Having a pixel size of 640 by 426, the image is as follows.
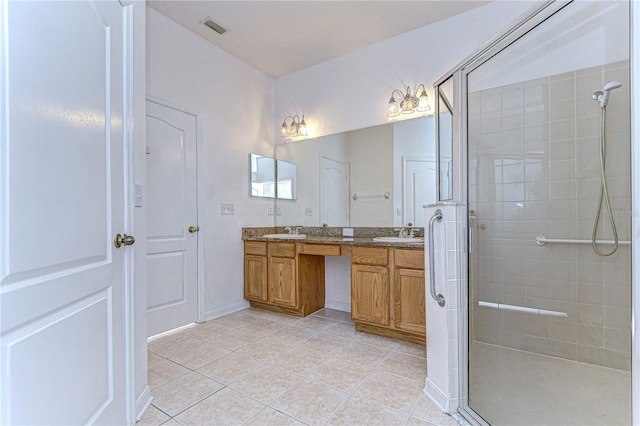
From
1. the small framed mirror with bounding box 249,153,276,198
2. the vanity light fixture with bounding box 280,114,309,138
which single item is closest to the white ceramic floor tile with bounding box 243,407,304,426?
the small framed mirror with bounding box 249,153,276,198

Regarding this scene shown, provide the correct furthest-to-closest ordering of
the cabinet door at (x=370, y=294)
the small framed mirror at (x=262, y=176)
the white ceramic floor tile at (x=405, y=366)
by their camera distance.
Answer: the small framed mirror at (x=262, y=176)
the cabinet door at (x=370, y=294)
the white ceramic floor tile at (x=405, y=366)

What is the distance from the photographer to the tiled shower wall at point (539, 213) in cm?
156

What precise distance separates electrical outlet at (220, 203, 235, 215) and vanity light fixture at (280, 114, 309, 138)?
1.13 metres

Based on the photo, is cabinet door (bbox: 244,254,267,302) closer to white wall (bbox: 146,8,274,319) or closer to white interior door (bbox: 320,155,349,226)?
white wall (bbox: 146,8,274,319)

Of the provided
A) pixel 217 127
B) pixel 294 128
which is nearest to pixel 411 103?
pixel 294 128

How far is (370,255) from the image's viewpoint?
254 centimetres

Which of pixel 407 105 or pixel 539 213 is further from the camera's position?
pixel 407 105

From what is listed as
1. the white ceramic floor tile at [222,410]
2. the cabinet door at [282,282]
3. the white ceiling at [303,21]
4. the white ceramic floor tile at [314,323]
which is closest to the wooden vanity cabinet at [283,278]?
the cabinet door at [282,282]

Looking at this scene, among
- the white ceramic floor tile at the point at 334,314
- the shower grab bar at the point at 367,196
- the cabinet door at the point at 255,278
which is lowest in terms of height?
the white ceramic floor tile at the point at 334,314

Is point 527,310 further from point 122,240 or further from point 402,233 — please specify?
point 122,240

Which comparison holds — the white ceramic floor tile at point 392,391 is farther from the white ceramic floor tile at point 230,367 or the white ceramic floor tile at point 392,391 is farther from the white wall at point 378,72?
the white wall at point 378,72

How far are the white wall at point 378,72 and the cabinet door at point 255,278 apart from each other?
5.33 feet

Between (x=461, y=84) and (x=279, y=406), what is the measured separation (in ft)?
6.71

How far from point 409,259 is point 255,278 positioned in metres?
1.72
